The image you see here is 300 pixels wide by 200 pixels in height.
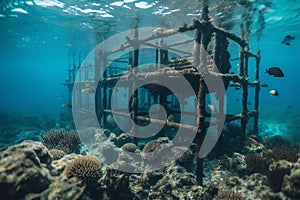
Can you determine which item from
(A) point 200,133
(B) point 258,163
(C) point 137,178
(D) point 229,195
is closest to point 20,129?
(C) point 137,178

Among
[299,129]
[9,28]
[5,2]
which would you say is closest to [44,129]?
[5,2]

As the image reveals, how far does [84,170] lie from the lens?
5289mm

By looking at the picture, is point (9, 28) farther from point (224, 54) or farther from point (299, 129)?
point (299, 129)

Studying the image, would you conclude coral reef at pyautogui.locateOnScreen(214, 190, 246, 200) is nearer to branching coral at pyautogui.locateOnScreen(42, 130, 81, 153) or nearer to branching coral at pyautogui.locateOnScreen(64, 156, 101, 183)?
branching coral at pyautogui.locateOnScreen(64, 156, 101, 183)

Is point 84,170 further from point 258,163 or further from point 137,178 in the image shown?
point 258,163

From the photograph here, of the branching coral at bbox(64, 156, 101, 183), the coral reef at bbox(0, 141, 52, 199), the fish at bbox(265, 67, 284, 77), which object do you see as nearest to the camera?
the coral reef at bbox(0, 141, 52, 199)

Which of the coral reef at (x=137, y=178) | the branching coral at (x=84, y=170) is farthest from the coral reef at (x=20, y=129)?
the branching coral at (x=84, y=170)

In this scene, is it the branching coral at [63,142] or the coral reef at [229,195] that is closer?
the coral reef at [229,195]

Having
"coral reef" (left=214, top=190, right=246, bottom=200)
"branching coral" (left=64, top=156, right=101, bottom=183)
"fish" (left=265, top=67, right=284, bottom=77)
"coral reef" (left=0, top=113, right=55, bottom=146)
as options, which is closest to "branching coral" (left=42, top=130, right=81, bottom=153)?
"branching coral" (left=64, top=156, right=101, bottom=183)

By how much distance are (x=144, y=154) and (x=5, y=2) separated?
61.6 ft

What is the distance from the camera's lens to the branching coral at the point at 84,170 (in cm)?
518

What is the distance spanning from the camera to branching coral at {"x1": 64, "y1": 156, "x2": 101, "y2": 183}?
5184 mm

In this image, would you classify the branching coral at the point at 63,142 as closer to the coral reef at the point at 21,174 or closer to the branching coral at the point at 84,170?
the branching coral at the point at 84,170

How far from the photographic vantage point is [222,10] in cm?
1561
